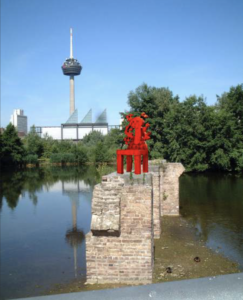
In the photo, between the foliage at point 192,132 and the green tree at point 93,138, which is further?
the green tree at point 93,138

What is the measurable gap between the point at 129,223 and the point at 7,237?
842cm

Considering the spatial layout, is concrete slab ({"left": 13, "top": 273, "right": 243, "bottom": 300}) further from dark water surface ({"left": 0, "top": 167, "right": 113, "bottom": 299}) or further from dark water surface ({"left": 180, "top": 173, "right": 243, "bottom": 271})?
dark water surface ({"left": 180, "top": 173, "right": 243, "bottom": 271})

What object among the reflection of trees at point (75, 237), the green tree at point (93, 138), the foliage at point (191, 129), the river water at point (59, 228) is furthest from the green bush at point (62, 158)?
the reflection of trees at point (75, 237)

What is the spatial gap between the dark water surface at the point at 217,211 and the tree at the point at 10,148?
31.2 metres

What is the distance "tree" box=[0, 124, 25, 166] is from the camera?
49.0 m

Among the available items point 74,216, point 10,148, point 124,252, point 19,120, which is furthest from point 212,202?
point 19,120

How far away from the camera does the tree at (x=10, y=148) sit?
49.0 metres

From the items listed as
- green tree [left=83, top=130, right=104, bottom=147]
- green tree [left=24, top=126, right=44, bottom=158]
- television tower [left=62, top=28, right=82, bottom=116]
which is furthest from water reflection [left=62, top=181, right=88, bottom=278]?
television tower [left=62, top=28, right=82, bottom=116]

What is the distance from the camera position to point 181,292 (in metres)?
1.04

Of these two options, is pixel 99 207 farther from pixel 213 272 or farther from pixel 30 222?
pixel 30 222

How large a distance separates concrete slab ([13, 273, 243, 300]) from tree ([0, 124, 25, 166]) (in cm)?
5055

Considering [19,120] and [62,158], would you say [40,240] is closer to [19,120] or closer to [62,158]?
[62,158]

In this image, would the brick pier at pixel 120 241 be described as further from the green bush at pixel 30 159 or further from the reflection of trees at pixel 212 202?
the green bush at pixel 30 159

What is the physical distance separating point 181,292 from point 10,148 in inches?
2013
